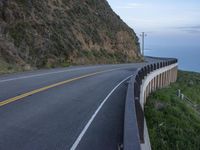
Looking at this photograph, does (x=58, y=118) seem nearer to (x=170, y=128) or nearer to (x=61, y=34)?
(x=170, y=128)

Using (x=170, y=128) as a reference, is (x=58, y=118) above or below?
above

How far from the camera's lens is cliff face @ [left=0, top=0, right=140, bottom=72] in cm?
3647

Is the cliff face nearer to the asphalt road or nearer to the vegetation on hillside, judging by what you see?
the vegetation on hillside

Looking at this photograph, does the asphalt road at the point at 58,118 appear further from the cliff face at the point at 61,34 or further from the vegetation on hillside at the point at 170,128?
the cliff face at the point at 61,34

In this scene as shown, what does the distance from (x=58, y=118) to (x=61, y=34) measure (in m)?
34.3

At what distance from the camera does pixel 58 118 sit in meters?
12.0

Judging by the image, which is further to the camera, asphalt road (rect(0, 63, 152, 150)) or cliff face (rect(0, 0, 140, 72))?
cliff face (rect(0, 0, 140, 72))

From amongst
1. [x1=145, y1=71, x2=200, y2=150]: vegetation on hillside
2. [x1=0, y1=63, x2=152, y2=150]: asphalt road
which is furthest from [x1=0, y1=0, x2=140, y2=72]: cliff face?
[x1=0, y1=63, x2=152, y2=150]: asphalt road

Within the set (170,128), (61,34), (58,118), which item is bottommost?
(170,128)

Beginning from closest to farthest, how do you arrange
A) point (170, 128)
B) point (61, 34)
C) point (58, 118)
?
point (58, 118) → point (170, 128) → point (61, 34)

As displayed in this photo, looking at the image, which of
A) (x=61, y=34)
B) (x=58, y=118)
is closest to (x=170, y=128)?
(x=58, y=118)

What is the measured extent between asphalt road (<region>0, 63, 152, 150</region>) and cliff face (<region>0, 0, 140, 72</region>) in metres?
14.0

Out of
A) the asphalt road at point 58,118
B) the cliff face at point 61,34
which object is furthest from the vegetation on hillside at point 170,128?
the cliff face at point 61,34

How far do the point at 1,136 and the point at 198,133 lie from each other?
12.4 m
